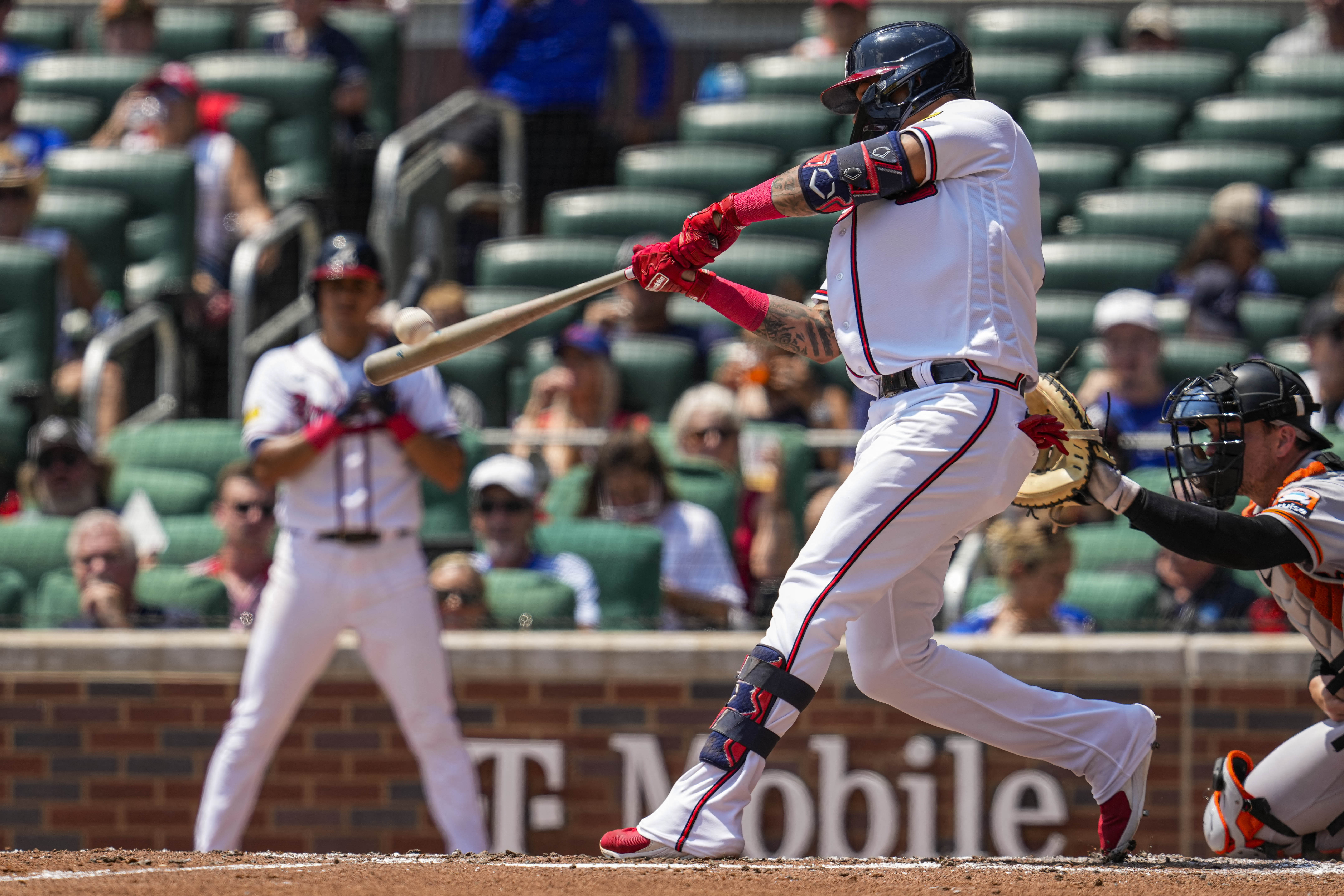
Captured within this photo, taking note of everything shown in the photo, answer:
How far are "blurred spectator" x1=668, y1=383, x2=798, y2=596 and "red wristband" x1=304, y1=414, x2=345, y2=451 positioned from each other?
1.33 meters

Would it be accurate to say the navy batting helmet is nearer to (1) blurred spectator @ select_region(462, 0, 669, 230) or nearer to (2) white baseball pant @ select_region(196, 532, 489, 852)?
(2) white baseball pant @ select_region(196, 532, 489, 852)

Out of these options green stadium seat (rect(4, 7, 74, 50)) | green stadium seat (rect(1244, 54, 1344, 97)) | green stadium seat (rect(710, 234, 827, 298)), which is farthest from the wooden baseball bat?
green stadium seat (rect(4, 7, 74, 50))

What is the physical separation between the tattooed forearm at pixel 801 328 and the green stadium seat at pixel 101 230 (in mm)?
4499

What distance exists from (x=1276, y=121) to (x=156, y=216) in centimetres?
517

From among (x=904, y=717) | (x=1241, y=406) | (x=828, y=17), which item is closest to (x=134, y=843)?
(x=904, y=717)

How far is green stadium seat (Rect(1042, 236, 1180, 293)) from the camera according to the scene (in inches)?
290

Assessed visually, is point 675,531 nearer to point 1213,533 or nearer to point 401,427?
point 401,427

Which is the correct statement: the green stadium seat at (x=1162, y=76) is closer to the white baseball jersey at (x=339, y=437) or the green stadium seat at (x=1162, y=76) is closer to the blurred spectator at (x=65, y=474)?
the white baseball jersey at (x=339, y=437)

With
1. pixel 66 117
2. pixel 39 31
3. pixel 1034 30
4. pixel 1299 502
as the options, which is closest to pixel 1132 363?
pixel 1299 502

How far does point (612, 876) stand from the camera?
125 inches

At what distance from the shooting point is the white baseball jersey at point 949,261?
3289 mm

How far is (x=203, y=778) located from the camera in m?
5.50

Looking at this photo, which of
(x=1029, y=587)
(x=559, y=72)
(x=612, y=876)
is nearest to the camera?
(x=612, y=876)

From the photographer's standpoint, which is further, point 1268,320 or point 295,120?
point 295,120
